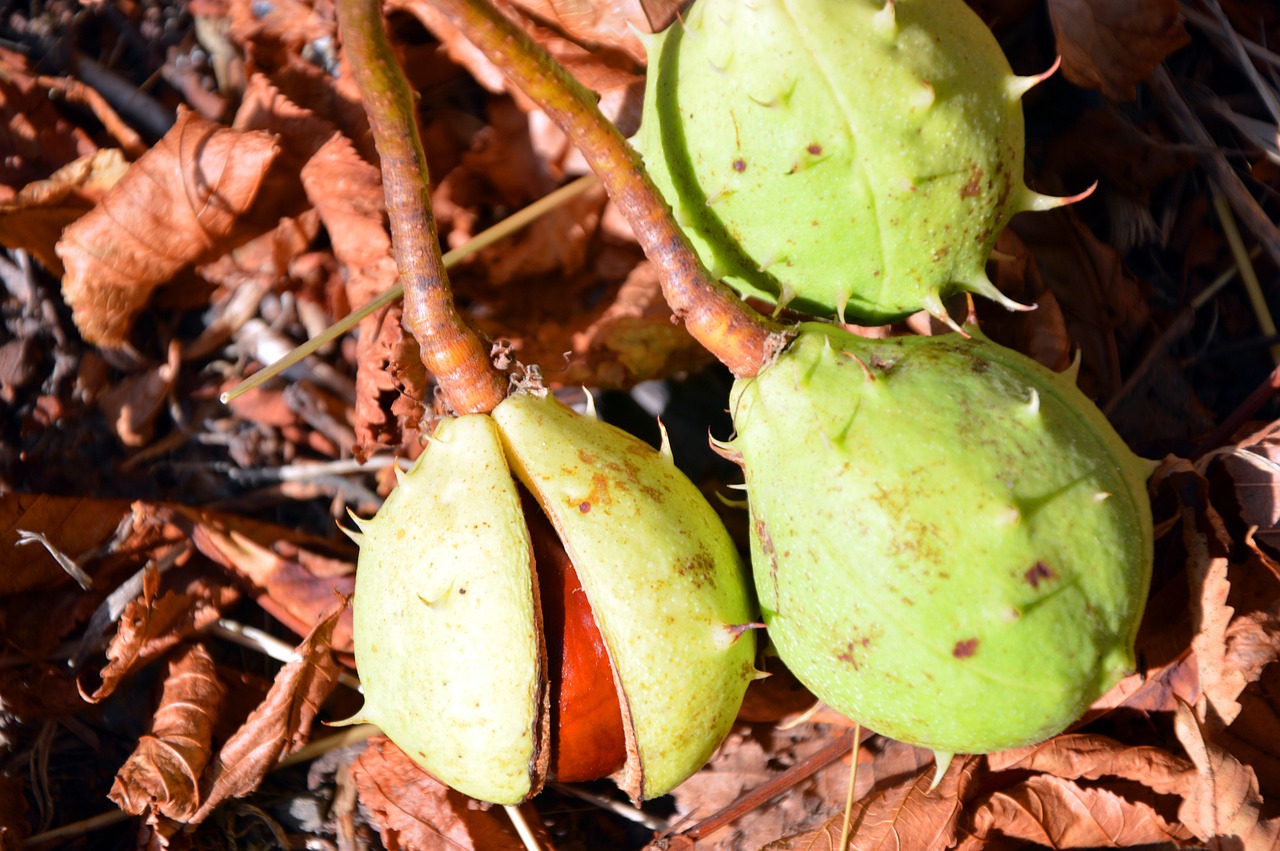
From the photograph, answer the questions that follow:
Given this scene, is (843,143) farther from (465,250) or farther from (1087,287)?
(1087,287)

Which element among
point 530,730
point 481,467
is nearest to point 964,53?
point 481,467

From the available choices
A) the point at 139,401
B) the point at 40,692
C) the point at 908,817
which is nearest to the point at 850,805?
the point at 908,817

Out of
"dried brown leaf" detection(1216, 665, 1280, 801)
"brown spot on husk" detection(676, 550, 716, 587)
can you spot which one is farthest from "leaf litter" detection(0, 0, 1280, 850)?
"brown spot on husk" detection(676, 550, 716, 587)

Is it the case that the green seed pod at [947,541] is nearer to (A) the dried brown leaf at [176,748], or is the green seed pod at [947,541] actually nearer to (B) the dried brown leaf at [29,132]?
(A) the dried brown leaf at [176,748]

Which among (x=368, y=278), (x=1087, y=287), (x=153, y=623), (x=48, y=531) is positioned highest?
(x=368, y=278)

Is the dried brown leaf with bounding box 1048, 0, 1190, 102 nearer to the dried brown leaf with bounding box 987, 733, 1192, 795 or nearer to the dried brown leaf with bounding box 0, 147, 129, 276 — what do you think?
the dried brown leaf with bounding box 987, 733, 1192, 795

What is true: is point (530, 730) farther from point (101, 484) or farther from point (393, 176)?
point (101, 484)
